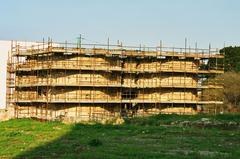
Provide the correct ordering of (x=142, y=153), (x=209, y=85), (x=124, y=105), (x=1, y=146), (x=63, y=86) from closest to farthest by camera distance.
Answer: (x=142, y=153)
(x=1, y=146)
(x=63, y=86)
(x=124, y=105)
(x=209, y=85)

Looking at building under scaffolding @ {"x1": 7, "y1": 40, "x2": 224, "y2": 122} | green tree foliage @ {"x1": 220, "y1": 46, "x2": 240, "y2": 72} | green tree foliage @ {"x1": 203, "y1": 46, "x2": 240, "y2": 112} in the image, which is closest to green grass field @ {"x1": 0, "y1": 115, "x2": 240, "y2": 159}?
building under scaffolding @ {"x1": 7, "y1": 40, "x2": 224, "y2": 122}

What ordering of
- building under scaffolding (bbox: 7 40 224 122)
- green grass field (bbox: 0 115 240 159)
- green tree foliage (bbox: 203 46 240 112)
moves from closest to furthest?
green grass field (bbox: 0 115 240 159)
building under scaffolding (bbox: 7 40 224 122)
green tree foliage (bbox: 203 46 240 112)

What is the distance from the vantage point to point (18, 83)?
5184 centimetres

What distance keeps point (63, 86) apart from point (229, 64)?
31.6m

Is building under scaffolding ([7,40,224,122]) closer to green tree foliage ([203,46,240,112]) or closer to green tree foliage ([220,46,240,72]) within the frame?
green tree foliage ([203,46,240,112])

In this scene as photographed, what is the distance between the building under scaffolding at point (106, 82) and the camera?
46750mm

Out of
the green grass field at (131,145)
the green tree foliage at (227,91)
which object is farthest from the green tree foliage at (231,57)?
the green grass field at (131,145)

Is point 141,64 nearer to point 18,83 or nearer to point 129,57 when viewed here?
point 129,57

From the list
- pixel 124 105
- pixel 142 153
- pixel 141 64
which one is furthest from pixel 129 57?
pixel 142 153

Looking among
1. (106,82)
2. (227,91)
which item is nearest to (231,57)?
(227,91)

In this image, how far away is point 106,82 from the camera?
158ft

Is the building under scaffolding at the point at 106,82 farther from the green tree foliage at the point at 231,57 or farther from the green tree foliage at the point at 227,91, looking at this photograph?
the green tree foliage at the point at 231,57

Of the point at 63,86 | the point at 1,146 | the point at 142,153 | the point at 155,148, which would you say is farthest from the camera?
the point at 63,86

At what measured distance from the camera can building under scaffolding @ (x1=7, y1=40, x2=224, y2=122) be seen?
46.8m
